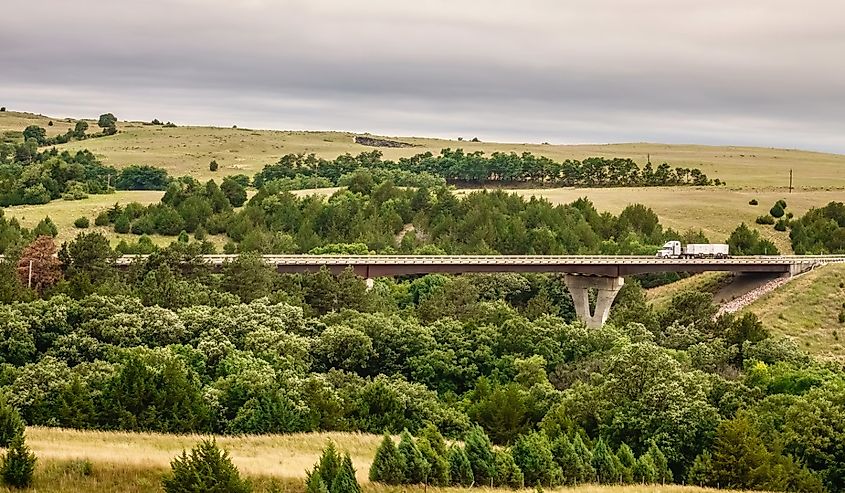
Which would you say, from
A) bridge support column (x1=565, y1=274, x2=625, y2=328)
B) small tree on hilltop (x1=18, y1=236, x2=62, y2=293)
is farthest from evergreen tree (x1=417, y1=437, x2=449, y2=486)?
bridge support column (x1=565, y1=274, x2=625, y2=328)

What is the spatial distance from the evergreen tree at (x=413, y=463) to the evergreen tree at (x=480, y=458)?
2486mm

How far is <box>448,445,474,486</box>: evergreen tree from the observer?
43.3 meters

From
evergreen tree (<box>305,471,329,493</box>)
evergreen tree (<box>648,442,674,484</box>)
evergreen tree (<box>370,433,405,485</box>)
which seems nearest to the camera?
evergreen tree (<box>305,471,329,493</box>)

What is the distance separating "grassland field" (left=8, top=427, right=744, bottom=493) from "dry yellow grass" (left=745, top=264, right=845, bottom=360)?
59975 millimetres

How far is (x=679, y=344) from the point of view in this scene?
8606 cm

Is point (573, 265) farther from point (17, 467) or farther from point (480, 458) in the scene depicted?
point (17, 467)

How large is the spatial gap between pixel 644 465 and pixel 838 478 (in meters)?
11.1

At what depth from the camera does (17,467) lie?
36.2 metres

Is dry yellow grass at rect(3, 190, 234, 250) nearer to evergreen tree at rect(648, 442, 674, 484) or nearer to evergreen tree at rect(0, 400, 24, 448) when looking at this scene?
evergreen tree at rect(0, 400, 24, 448)

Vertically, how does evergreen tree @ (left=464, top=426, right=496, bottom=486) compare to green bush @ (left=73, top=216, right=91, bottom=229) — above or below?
above

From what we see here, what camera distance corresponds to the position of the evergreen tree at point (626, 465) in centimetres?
4834

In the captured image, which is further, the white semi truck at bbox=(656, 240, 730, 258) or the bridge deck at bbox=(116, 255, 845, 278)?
the white semi truck at bbox=(656, 240, 730, 258)

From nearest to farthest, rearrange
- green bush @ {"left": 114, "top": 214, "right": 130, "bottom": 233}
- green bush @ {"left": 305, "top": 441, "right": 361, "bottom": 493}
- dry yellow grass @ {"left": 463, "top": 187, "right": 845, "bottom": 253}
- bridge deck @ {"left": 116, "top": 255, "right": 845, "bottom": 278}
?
green bush @ {"left": 305, "top": 441, "right": 361, "bottom": 493} < bridge deck @ {"left": 116, "top": 255, "right": 845, "bottom": 278} < green bush @ {"left": 114, "top": 214, "right": 130, "bottom": 233} < dry yellow grass @ {"left": 463, "top": 187, "right": 845, "bottom": 253}

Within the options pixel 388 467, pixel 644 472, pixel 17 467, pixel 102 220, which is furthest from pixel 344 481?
pixel 102 220
